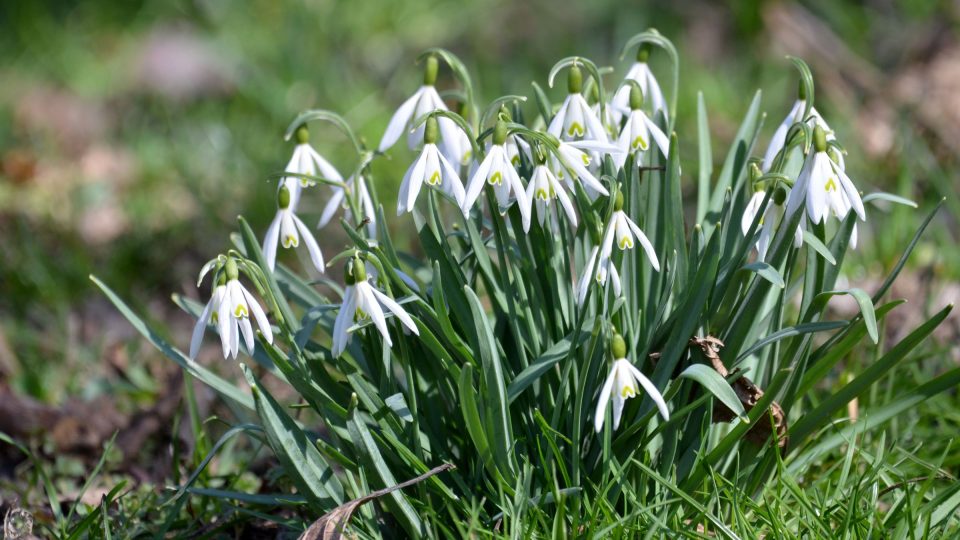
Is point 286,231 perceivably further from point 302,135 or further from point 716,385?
point 716,385

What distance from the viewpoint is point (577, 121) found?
71.4 inches

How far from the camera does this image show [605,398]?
1606mm

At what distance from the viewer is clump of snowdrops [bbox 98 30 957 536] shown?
1.68 m

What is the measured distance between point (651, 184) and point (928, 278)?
4.55 feet

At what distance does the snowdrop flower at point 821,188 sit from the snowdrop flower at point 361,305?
0.65 metres

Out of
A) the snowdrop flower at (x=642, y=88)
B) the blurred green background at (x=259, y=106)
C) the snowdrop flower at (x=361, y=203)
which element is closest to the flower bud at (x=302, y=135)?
the snowdrop flower at (x=361, y=203)

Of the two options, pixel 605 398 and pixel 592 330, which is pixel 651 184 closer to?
pixel 592 330

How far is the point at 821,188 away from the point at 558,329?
57cm

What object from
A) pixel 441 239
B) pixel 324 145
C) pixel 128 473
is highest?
pixel 441 239

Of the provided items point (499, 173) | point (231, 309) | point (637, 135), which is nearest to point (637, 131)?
point (637, 135)

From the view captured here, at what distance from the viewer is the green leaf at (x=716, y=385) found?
63.9 inches

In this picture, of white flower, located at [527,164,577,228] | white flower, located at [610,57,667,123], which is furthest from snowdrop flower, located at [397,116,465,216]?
white flower, located at [610,57,667,123]

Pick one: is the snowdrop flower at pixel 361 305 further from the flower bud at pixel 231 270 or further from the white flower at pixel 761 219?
the white flower at pixel 761 219

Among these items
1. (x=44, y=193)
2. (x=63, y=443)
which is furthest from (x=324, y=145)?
(x=63, y=443)
